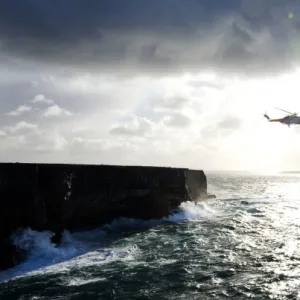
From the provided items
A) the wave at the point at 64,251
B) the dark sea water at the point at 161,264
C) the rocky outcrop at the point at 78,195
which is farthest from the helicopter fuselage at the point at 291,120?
the wave at the point at 64,251

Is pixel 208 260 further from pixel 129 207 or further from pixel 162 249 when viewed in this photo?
pixel 129 207

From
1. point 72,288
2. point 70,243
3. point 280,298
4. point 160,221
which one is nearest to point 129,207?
point 160,221

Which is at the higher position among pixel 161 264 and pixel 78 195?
pixel 78 195

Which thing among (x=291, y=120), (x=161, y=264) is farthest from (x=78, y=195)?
(x=291, y=120)

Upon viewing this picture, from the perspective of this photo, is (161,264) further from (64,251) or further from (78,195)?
(78,195)

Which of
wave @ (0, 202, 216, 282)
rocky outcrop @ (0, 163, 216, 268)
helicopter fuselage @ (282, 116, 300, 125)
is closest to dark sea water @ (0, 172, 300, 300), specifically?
wave @ (0, 202, 216, 282)

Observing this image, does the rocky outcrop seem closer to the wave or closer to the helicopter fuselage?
the wave

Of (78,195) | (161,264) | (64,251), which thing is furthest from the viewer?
(78,195)
